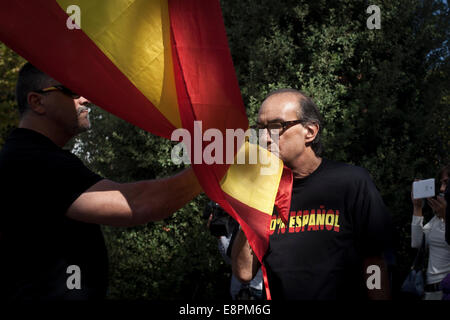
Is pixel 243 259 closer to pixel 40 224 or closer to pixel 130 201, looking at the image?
pixel 130 201

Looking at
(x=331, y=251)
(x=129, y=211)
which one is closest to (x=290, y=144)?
(x=331, y=251)

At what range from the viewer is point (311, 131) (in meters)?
3.03

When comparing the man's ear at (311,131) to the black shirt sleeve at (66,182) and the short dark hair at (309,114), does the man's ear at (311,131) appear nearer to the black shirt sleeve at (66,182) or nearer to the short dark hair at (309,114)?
the short dark hair at (309,114)

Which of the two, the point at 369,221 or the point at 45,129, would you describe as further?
the point at 369,221

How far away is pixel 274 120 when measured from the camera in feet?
9.60

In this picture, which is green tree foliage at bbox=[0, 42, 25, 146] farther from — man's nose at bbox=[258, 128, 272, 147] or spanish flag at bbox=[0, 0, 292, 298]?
spanish flag at bbox=[0, 0, 292, 298]

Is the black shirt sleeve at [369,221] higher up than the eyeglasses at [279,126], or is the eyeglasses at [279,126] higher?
the eyeglasses at [279,126]

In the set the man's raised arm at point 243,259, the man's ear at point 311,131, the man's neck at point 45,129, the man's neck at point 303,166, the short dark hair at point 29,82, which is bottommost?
the man's raised arm at point 243,259

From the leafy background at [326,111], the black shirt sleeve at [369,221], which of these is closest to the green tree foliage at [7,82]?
the leafy background at [326,111]

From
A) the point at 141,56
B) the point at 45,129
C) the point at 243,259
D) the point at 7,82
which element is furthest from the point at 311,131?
the point at 7,82

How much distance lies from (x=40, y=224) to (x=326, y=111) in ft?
20.4

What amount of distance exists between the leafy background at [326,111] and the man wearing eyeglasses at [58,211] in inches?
213

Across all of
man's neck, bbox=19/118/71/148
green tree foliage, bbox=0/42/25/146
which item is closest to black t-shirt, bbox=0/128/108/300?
man's neck, bbox=19/118/71/148

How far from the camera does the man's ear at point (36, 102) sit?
7.61 feet
